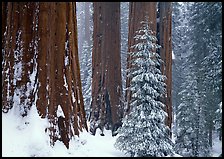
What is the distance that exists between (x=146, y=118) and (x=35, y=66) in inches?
86.5

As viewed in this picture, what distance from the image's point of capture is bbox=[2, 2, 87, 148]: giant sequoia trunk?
5582mm

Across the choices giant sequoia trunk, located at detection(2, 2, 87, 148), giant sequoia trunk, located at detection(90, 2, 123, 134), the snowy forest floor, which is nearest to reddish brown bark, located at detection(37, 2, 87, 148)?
giant sequoia trunk, located at detection(2, 2, 87, 148)

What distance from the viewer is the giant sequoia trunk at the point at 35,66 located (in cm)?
558

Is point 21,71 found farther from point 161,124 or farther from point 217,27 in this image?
point 217,27

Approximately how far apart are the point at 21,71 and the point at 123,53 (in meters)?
22.0

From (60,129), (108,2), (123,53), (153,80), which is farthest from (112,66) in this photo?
(123,53)

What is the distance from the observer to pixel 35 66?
5.62 metres

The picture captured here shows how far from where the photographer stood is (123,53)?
27.4 m

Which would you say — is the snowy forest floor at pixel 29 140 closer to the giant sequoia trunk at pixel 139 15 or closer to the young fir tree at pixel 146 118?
the young fir tree at pixel 146 118

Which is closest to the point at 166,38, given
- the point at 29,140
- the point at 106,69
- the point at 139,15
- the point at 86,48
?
the point at 139,15

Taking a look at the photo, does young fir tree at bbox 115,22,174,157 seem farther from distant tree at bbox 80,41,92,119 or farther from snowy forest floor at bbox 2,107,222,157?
distant tree at bbox 80,41,92,119

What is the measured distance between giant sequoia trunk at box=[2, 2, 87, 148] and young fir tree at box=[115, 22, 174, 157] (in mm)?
1216

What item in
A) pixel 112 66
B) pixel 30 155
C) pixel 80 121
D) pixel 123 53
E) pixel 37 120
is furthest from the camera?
pixel 123 53

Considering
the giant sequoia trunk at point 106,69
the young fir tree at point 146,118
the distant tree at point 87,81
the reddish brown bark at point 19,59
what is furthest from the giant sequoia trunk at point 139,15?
the distant tree at point 87,81
